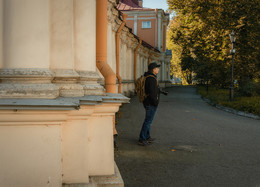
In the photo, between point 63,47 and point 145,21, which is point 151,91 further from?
point 145,21

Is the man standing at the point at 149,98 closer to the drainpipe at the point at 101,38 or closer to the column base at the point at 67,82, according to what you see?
the drainpipe at the point at 101,38

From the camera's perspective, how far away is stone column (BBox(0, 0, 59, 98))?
10.3 ft

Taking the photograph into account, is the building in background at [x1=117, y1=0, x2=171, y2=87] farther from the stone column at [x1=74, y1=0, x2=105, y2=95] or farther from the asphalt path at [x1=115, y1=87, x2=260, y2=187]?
the stone column at [x1=74, y1=0, x2=105, y2=95]

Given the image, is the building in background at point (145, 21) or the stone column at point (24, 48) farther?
the building in background at point (145, 21)

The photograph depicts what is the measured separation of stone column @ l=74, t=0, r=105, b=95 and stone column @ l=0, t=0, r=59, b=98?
0.59 m

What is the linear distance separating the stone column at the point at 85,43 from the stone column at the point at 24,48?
59cm

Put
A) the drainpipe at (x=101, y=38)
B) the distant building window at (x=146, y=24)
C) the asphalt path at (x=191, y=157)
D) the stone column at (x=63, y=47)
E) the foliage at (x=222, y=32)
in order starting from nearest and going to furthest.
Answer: the stone column at (x=63, y=47) < the asphalt path at (x=191, y=157) < the drainpipe at (x=101, y=38) < the foliage at (x=222, y=32) < the distant building window at (x=146, y=24)

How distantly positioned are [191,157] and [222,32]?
17.2m

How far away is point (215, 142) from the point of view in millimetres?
7141

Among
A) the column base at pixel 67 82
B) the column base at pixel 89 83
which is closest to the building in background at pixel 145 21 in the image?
the column base at pixel 89 83

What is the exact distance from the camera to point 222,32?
69.2 feet

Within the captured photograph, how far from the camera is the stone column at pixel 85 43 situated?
12.5 feet

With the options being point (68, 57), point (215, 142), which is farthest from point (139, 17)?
point (68, 57)

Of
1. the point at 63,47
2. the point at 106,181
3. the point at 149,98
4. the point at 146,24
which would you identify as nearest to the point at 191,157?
the point at 149,98
